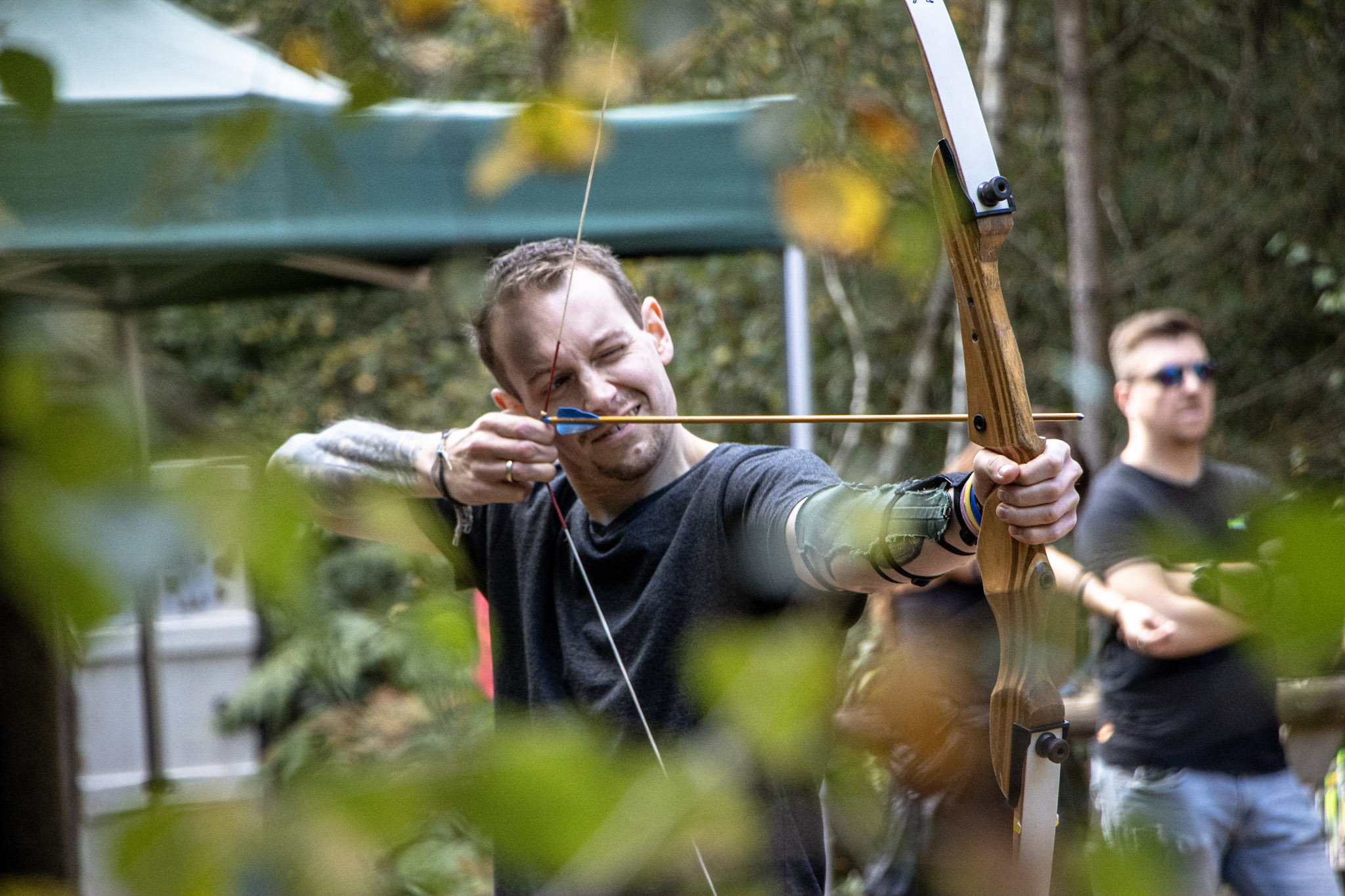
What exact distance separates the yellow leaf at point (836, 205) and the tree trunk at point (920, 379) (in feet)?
8.16

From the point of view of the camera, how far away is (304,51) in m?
1.15

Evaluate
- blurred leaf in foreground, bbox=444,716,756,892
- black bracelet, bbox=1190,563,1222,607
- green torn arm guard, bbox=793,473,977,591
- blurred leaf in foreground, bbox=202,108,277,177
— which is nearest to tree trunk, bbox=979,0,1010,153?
green torn arm guard, bbox=793,473,977,591

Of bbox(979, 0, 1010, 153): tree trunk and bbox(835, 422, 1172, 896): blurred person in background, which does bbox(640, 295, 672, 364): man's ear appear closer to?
bbox(835, 422, 1172, 896): blurred person in background

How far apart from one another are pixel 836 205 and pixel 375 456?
0.86m

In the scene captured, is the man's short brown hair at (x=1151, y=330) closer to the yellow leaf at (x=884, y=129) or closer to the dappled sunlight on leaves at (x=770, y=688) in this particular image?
the yellow leaf at (x=884, y=129)

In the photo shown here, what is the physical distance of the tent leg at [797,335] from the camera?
2750 mm

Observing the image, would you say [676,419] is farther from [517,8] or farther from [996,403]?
[517,8]

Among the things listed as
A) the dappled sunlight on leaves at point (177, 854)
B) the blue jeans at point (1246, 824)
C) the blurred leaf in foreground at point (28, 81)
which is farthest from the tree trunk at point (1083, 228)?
the dappled sunlight on leaves at point (177, 854)

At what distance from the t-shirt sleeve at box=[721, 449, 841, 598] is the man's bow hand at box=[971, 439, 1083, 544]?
32cm

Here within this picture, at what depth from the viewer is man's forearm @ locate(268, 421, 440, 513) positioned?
1562 millimetres

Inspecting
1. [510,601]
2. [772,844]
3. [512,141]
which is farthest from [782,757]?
[512,141]

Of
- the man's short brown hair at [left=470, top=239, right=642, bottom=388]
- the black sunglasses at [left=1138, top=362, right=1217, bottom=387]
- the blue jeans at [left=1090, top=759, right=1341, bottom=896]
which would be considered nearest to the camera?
the man's short brown hair at [left=470, top=239, right=642, bottom=388]

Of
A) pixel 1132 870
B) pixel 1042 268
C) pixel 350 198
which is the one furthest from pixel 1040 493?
pixel 1042 268

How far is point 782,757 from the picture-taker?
21.0 inches
